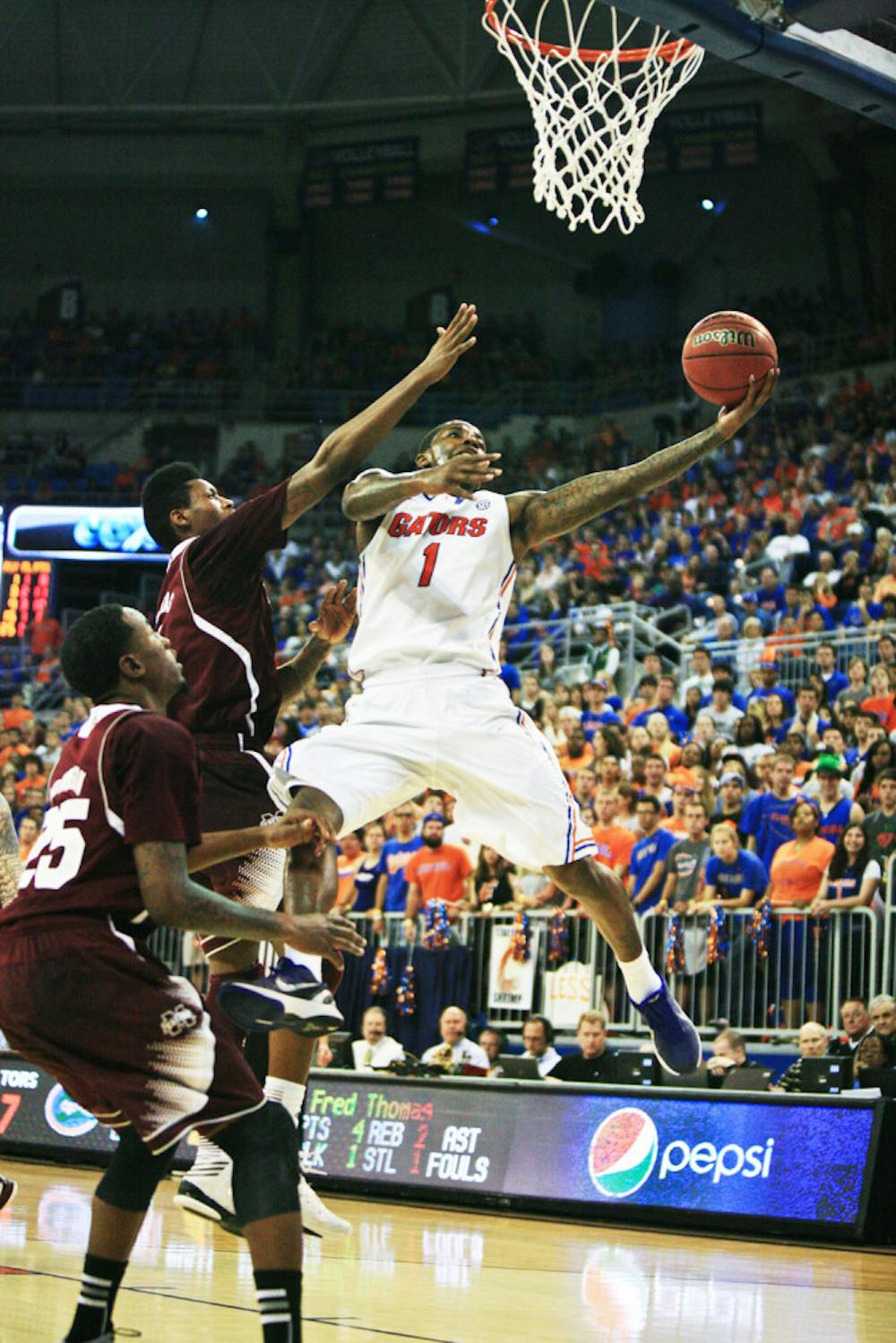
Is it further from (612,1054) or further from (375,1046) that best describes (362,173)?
(612,1054)

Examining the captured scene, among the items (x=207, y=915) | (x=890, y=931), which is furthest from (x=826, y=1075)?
(x=207, y=915)

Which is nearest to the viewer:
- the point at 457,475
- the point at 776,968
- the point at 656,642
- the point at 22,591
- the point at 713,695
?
the point at 457,475

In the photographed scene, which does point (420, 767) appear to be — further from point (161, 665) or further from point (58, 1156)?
point (58, 1156)

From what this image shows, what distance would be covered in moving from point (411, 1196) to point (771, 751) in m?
4.92

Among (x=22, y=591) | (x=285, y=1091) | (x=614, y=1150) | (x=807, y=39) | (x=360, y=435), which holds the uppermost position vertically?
(x=807, y=39)

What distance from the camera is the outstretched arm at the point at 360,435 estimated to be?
6059 mm

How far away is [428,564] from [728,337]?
153 cm

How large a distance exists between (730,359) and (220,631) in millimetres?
2309

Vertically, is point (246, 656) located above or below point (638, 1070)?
above

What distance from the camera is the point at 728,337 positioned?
693 centimetres

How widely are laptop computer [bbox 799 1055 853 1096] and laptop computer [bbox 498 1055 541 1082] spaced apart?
83.7 inches

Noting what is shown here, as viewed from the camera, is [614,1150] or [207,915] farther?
[614,1150]

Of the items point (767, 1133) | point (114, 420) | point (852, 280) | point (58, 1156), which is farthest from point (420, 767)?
point (114, 420)

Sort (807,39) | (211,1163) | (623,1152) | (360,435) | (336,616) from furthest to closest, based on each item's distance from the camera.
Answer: (623,1152)
(807,39)
(336,616)
(360,435)
(211,1163)
